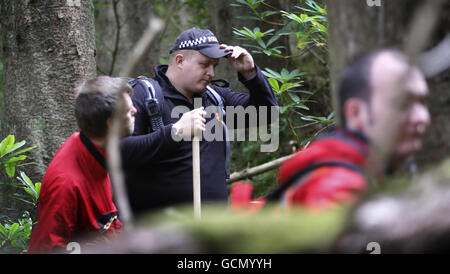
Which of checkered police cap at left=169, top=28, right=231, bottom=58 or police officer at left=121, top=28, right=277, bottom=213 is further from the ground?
checkered police cap at left=169, top=28, right=231, bottom=58

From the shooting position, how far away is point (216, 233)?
1.38 metres

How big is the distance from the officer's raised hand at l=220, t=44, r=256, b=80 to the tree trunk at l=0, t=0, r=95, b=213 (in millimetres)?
1354

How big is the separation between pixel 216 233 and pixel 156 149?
247cm

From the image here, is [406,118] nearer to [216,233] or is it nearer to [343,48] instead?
[343,48]

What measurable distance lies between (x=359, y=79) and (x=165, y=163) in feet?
8.23

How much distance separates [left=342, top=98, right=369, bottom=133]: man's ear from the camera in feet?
5.44

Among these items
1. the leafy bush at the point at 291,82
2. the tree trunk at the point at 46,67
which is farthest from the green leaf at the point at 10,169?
the leafy bush at the point at 291,82

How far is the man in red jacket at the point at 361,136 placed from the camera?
5.02 feet

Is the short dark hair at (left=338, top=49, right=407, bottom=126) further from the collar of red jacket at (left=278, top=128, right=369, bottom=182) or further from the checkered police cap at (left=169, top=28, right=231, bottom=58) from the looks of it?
the checkered police cap at (left=169, top=28, right=231, bottom=58)

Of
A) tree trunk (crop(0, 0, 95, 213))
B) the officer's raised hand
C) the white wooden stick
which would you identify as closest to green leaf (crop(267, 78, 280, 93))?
the officer's raised hand

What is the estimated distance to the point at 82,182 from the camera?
316cm

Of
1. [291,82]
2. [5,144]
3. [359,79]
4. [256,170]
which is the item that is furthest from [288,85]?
[359,79]
